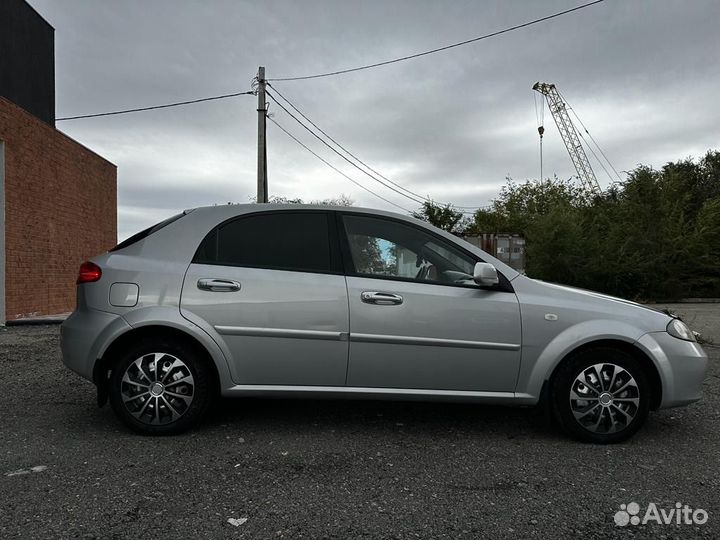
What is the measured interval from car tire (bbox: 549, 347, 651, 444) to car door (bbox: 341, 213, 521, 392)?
1.25ft

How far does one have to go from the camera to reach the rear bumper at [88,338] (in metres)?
3.95

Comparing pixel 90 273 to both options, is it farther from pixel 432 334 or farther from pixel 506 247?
pixel 506 247

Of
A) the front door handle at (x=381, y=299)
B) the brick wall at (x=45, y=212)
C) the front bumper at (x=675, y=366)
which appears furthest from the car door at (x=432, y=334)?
the brick wall at (x=45, y=212)

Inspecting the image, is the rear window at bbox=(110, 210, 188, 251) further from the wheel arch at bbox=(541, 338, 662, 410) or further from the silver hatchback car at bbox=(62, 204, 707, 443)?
the wheel arch at bbox=(541, 338, 662, 410)

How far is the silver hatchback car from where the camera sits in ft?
13.0

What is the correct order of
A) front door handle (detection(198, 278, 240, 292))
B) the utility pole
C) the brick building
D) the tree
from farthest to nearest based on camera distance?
the tree < the utility pole < the brick building < front door handle (detection(198, 278, 240, 292))

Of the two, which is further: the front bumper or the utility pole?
the utility pole

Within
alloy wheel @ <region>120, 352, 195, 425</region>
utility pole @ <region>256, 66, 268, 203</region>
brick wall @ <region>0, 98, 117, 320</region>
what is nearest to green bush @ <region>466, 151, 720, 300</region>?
utility pole @ <region>256, 66, 268, 203</region>

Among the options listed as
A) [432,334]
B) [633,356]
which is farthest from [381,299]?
[633,356]

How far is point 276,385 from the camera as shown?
158 inches

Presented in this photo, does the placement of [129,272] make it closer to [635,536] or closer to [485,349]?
[485,349]

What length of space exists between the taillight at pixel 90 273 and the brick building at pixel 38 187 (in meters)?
9.01

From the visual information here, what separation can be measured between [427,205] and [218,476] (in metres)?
46.5

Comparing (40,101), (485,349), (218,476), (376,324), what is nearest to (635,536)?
(485,349)
